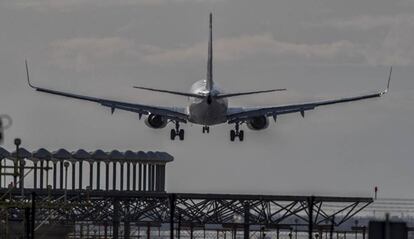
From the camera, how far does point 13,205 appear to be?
66500 mm

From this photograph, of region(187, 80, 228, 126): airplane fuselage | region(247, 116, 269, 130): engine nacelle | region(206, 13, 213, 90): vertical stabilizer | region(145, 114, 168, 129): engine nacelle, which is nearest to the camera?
region(187, 80, 228, 126): airplane fuselage

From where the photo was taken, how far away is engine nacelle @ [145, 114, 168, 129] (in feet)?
518

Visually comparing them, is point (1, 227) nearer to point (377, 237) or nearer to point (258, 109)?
point (377, 237)

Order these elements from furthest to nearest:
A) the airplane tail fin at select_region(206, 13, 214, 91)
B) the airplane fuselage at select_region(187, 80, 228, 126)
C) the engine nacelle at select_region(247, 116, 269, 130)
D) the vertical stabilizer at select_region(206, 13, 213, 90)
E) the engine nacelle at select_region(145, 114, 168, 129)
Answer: the engine nacelle at select_region(247, 116, 269, 130), the engine nacelle at select_region(145, 114, 168, 129), the vertical stabilizer at select_region(206, 13, 213, 90), the airplane tail fin at select_region(206, 13, 214, 91), the airplane fuselage at select_region(187, 80, 228, 126)

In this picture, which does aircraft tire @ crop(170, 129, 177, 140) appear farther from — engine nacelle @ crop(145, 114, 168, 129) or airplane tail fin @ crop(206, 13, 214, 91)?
airplane tail fin @ crop(206, 13, 214, 91)

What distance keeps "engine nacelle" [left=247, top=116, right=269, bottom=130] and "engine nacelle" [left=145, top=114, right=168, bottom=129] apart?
10.1 meters

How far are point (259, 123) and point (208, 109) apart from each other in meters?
14.1

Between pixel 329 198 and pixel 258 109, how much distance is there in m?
19.0

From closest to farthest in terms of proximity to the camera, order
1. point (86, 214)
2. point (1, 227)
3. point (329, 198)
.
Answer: point (1, 227), point (329, 198), point (86, 214)

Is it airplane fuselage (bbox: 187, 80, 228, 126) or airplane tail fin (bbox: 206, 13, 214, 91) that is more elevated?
airplane tail fin (bbox: 206, 13, 214, 91)

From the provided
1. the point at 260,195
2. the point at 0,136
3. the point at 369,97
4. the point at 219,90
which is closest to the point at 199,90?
the point at 219,90

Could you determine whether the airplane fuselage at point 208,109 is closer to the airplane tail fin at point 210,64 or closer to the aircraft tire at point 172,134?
the airplane tail fin at point 210,64

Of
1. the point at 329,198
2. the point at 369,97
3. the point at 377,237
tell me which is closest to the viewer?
the point at 377,237

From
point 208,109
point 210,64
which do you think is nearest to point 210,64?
point 210,64
